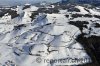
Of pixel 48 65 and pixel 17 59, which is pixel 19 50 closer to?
pixel 17 59

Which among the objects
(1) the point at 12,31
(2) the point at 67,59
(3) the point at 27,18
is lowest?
(3) the point at 27,18

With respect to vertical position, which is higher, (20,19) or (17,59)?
(17,59)

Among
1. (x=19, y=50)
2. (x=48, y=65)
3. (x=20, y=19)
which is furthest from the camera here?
(x=20, y=19)

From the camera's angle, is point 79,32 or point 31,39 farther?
point 79,32

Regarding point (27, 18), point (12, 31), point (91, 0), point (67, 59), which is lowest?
point (91, 0)

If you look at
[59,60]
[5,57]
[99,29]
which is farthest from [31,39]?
[99,29]

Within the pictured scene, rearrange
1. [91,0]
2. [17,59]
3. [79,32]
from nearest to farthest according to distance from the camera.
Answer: [17,59], [79,32], [91,0]

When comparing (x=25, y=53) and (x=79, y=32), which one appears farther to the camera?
(x=79, y=32)

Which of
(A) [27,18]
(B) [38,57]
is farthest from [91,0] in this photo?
(B) [38,57]

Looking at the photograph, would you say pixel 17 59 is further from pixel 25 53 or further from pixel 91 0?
pixel 91 0
